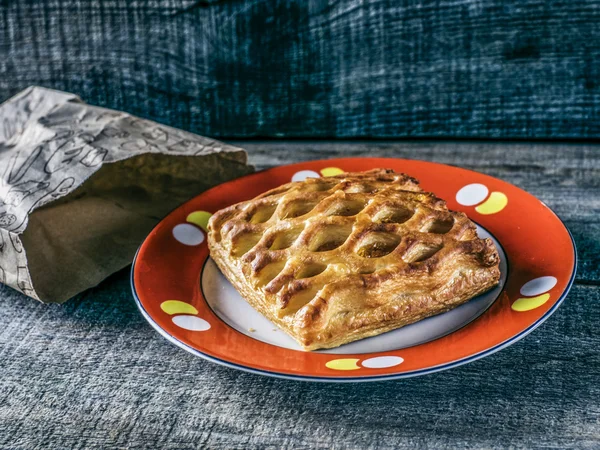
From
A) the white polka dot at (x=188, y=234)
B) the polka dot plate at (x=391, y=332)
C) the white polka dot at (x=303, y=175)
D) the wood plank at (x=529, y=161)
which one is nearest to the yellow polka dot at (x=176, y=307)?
the polka dot plate at (x=391, y=332)

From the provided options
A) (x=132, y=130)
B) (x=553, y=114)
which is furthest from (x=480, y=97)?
(x=132, y=130)

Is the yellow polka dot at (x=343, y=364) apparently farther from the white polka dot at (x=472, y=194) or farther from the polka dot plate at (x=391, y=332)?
the white polka dot at (x=472, y=194)

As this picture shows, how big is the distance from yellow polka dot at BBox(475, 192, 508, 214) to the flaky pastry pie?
0.41 ft

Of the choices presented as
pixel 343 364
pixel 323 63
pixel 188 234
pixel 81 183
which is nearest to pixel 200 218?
pixel 188 234

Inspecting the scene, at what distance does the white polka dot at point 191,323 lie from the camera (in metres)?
0.78

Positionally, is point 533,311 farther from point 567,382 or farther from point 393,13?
point 393,13

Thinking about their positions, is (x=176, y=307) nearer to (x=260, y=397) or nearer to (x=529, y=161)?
(x=260, y=397)

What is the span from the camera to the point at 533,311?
2.46ft

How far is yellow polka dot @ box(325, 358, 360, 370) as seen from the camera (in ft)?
2.29

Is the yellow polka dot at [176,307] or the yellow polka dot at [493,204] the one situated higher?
the yellow polka dot at [493,204]

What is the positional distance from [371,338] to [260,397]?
0.47 feet

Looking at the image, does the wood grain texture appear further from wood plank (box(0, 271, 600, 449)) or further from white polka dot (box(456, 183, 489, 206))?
wood plank (box(0, 271, 600, 449))

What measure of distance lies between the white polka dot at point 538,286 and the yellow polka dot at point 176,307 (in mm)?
399

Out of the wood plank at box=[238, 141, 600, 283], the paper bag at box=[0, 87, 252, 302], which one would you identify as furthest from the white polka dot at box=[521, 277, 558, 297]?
the paper bag at box=[0, 87, 252, 302]
